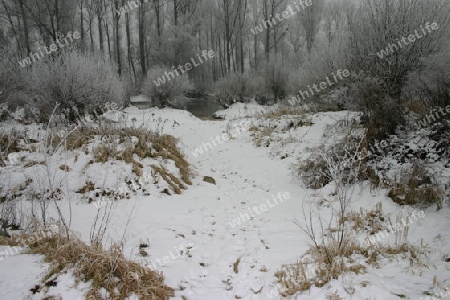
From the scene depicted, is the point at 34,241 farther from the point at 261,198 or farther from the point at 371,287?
the point at 261,198

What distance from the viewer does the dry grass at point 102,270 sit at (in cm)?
214

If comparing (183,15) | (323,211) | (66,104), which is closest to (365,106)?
(323,211)

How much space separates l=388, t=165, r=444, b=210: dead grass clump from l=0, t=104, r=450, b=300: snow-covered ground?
0.13m

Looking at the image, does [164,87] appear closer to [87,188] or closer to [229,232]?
[87,188]

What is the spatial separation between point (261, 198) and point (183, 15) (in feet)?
96.0

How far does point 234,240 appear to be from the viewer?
141 inches

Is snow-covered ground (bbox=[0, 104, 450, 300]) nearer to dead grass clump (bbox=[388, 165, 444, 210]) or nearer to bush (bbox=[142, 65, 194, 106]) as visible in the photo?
dead grass clump (bbox=[388, 165, 444, 210])

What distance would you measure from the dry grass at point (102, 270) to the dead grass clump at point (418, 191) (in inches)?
134

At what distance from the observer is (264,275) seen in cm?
277

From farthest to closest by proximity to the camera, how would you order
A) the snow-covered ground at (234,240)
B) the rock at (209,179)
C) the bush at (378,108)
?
the rock at (209,179) < the bush at (378,108) < the snow-covered ground at (234,240)
